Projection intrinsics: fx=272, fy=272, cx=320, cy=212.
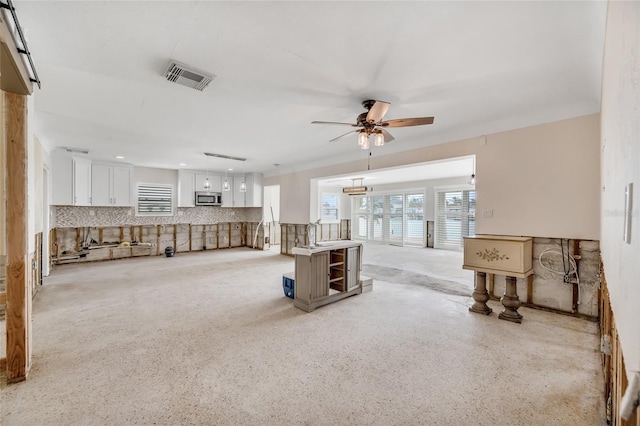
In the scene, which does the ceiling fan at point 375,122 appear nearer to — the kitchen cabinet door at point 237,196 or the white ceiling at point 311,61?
the white ceiling at point 311,61

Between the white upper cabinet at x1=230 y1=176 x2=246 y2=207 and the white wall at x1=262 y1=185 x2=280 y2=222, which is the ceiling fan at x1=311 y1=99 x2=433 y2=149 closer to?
the white wall at x1=262 y1=185 x2=280 y2=222

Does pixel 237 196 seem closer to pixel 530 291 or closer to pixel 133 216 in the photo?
pixel 133 216

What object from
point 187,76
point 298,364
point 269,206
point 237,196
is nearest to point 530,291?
point 298,364

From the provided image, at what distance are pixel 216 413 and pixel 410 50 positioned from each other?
122 inches

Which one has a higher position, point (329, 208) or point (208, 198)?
point (208, 198)

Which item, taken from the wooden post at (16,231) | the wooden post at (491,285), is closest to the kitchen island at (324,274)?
the wooden post at (491,285)

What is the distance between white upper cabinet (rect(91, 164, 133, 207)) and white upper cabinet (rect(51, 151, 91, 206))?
0.68 feet

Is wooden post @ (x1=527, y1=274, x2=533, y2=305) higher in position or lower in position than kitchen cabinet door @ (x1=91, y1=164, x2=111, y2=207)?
lower

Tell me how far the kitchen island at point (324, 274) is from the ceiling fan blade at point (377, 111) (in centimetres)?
184

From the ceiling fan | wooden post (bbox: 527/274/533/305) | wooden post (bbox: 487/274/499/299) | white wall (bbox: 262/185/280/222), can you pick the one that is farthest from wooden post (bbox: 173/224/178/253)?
wooden post (bbox: 527/274/533/305)

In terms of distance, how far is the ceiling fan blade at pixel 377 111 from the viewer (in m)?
2.75

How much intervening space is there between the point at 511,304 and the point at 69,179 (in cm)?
891

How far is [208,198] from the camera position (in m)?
8.79

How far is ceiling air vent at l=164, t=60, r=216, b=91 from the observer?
248 centimetres
